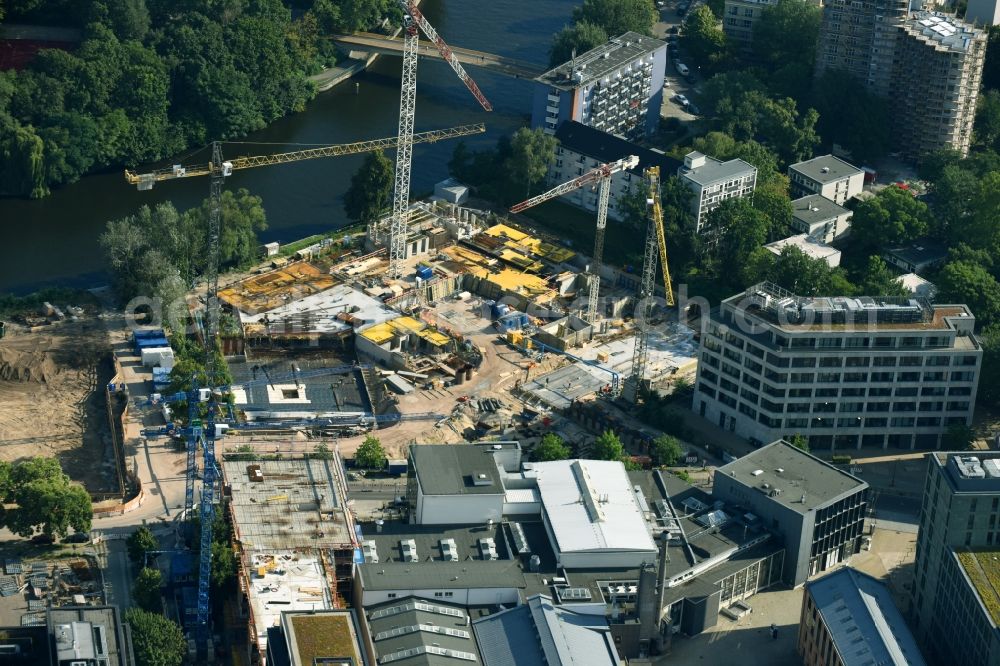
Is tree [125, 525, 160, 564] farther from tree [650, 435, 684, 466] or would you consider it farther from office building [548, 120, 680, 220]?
office building [548, 120, 680, 220]

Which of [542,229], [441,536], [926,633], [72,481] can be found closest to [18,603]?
[72,481]

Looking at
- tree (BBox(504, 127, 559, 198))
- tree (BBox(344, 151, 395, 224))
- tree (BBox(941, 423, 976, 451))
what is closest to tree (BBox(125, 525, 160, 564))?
tree (BBox(344, 151, 395, 224))

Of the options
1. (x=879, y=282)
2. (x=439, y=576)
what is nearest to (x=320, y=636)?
(x=439, y=576)

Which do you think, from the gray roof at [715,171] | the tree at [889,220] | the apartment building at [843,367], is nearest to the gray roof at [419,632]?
the apartment building at [843,367]

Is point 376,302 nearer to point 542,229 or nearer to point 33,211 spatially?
point 542,229

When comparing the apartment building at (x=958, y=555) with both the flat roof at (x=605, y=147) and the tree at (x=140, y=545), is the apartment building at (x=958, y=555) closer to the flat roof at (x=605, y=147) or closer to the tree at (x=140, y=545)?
the tree at (x=140, y=545)
